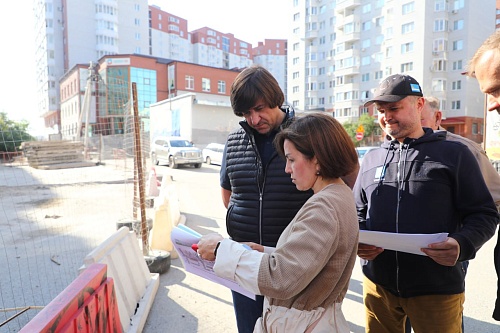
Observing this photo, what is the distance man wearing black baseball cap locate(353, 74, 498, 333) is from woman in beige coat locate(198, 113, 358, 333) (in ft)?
2.23

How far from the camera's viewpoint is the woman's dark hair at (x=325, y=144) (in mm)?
1412

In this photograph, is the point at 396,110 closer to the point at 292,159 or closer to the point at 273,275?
the point at 292,159

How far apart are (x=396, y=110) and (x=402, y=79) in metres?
0.19

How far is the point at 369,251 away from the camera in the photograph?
80.0 inches

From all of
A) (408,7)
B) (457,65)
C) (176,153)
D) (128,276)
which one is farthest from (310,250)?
(408,7)

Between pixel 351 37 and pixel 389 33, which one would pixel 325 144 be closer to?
pixel 389 33

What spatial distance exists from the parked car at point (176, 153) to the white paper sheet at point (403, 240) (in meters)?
19.2

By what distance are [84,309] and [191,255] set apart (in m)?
0.89

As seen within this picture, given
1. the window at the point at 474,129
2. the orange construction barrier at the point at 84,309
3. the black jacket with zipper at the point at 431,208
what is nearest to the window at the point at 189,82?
the window at the point at 474,129

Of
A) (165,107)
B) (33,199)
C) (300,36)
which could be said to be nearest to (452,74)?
(300,36)

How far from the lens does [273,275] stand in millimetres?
1293

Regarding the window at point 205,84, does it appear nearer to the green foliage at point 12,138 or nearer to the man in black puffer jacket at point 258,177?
the green foliage at point 12,138

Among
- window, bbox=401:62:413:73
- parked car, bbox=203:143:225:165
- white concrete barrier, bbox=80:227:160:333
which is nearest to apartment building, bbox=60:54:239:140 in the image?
window, bbox=401:62:413:73

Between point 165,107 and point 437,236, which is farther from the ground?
point 165,107
